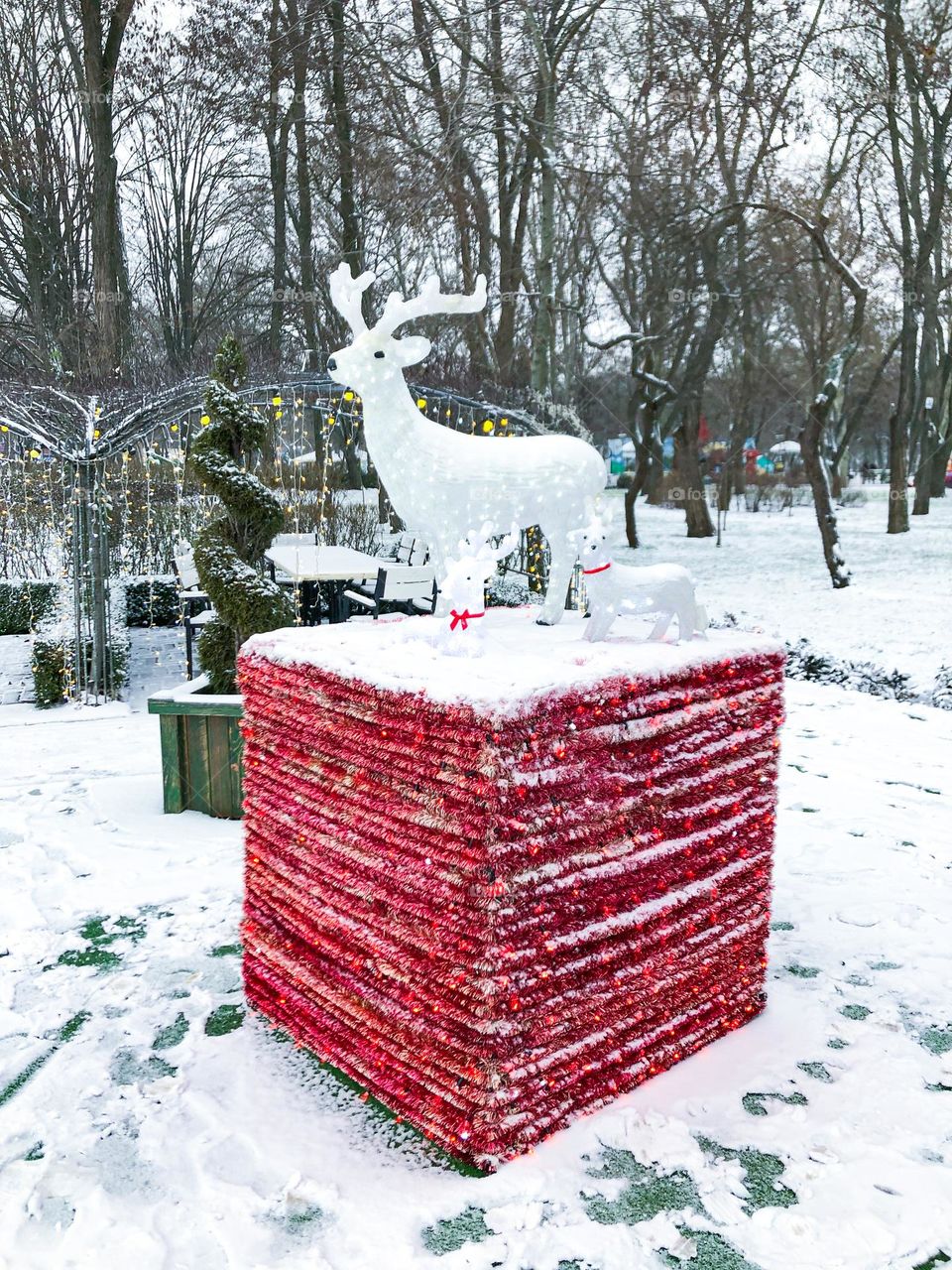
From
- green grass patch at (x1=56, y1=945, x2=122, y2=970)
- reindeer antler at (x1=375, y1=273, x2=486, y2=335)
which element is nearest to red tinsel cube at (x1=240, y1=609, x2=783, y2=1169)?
green grass patch at (x1=56, y1=945, x2=122, y2=970)

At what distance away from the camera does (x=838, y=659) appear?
27.9ft

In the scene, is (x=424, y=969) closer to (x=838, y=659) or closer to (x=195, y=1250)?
(x=195, y=1250)

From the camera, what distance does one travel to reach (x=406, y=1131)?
237 centimetres

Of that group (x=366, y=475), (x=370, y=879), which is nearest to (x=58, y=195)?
(x=366, y=475)

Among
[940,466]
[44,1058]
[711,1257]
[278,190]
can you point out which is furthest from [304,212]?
[711,1257]

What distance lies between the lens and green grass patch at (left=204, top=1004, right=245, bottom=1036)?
2855mm

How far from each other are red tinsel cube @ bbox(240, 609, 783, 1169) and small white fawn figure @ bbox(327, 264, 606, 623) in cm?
33

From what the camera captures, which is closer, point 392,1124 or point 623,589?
point 392,1124

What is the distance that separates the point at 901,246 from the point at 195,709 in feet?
41.8

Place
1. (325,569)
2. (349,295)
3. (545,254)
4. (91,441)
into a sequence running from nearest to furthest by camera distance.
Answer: (349,295), (91,441), (325,569), (545,254)

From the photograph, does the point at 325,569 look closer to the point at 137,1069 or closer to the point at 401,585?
the point at 401,585

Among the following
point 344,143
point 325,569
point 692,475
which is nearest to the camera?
point 325,569

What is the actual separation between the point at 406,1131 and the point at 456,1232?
39 centimetres

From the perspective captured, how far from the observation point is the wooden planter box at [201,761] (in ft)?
15.9
